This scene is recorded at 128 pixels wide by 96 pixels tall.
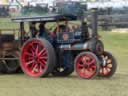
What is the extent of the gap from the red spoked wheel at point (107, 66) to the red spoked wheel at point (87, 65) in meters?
0.81

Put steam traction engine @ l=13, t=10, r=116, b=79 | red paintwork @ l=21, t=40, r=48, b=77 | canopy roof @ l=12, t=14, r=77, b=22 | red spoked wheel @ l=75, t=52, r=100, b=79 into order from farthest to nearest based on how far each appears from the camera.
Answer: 1. canopy roof @ l=12, t=14, r=77, b=22
2. red paintwork @ l=21, t=40, r=48, b=77
3. steam traction engine @ l=13, t=10, r=116, b=79
4. red spoked wheel @ l=75, t=52, r=100, b=79

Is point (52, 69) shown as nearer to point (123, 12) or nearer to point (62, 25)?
point (62, 25)

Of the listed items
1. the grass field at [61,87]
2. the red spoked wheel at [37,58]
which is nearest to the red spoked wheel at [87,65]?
the grass field at [61,87]

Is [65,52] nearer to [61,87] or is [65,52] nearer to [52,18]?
→ [52,18]

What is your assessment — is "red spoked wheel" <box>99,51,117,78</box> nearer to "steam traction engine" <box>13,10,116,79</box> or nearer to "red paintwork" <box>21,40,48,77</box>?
"steam traction engine" <box>13,10,116,79</box>

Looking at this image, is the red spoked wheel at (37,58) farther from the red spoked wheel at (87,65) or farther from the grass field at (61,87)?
the red spoked wheel at (87,65)

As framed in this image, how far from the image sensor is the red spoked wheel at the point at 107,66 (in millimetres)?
14492

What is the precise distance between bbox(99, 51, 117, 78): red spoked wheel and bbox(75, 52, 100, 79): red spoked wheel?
810mm

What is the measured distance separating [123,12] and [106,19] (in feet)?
29.6

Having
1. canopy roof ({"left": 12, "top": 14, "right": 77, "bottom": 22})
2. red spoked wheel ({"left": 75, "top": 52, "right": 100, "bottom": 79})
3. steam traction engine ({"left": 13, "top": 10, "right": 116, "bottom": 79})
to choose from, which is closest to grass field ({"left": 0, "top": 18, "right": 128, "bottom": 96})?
red spoked wheel ({"left": 75, "top": 52, "right": 100, "bottom": 79})

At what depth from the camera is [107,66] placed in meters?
A: 14.6

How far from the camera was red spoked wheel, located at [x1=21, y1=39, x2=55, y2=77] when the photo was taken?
1405 centimetres

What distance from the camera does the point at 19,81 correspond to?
1309cm

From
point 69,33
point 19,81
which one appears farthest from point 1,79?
point 69,33
